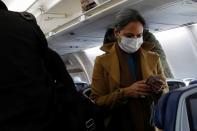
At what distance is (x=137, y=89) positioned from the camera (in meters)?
2.12

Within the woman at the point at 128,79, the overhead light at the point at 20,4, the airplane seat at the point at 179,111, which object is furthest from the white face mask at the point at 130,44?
the overhead light at the point at 20,4

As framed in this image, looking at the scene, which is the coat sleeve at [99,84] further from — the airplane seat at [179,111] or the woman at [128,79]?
the airplane seat at [179,111]

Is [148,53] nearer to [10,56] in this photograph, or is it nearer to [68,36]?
[10,56]

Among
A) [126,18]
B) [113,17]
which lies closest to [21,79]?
[126,18]

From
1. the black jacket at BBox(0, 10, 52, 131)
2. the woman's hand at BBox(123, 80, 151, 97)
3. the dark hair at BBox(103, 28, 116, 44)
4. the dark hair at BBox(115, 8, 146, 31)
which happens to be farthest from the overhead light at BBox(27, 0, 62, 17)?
the black jacket at BBox(0, 10, 52, 131)

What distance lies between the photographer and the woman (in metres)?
2.18

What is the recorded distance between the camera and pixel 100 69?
7.76 feet

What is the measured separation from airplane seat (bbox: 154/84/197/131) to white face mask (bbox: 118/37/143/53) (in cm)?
57

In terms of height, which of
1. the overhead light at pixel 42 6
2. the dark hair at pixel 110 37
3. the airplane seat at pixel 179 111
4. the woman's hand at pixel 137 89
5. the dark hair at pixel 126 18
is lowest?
the airplane seat at pixel 179 111

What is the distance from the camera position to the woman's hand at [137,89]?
2123 mm

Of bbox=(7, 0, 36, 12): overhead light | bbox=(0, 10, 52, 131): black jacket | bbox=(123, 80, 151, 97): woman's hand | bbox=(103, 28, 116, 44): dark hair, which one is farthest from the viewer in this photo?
bbox=(7, 0, 36, 12): overhead light

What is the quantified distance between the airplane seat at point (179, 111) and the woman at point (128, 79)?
0.92ft

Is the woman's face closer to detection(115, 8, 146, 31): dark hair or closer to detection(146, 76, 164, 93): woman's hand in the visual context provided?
detection(115, 8, 146, 31): dark hair

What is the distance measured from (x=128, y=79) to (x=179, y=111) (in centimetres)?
60
